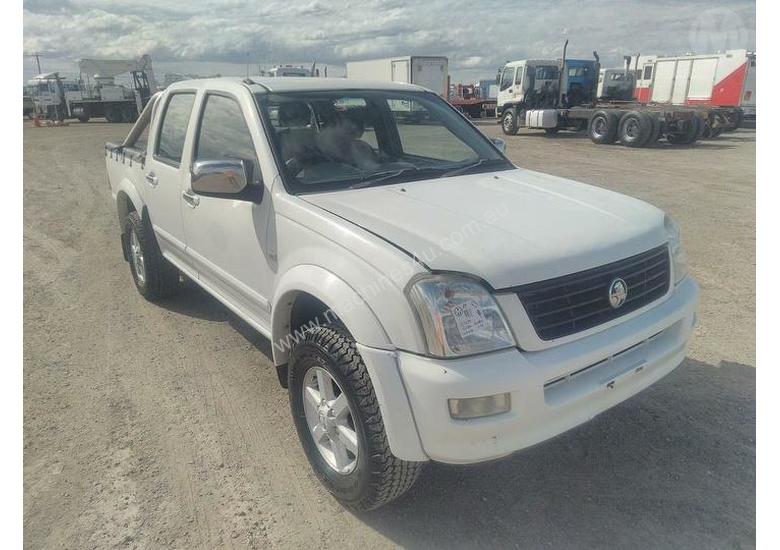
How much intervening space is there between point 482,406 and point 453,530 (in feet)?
2.60

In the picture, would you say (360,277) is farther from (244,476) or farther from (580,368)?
(244,476)

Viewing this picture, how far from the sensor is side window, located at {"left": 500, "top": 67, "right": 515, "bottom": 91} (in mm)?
22094

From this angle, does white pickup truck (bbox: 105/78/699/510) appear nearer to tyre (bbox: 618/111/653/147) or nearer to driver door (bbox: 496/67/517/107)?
tyre (bbox: 618/111/653/147)

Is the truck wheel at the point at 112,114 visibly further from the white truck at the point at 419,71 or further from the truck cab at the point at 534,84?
the truck cab at the point at 534,84

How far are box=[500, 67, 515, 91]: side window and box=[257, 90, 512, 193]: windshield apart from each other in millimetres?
19727

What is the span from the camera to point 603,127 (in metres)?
18.4

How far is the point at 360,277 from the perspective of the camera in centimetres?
220

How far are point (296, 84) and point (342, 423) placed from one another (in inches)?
86.7

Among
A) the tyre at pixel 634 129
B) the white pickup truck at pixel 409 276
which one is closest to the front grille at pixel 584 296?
the white pickup truck at pixel 409 276

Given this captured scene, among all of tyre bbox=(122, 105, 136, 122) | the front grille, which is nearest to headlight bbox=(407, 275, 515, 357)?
the front grille

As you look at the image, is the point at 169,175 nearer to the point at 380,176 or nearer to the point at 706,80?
the point at 380,176

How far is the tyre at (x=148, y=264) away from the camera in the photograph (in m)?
4.72

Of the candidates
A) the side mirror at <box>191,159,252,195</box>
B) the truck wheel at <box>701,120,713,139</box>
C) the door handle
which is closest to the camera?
the side mirror at <box>191,159,252,195</box>

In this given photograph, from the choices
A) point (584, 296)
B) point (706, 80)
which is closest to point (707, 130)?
point (706, 80)
